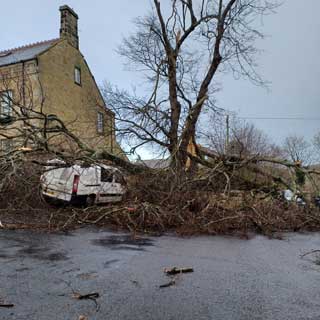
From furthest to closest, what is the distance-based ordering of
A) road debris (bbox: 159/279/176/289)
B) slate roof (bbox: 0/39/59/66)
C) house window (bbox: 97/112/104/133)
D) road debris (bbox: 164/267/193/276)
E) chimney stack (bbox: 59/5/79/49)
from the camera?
chimney stack (bbox: 59/5/79/49) < slate roof (bbox: 0/39/59/66) < house window (bbox: 97/112/104/133) < road debris (bbox: 164/267/193/276) < road debris (bbox: 159/279/176/289)

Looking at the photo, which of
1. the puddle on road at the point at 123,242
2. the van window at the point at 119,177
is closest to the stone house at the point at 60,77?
the van window at the point at 119,177

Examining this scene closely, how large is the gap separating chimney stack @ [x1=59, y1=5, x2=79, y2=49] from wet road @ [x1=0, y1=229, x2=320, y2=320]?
2081 centimetres

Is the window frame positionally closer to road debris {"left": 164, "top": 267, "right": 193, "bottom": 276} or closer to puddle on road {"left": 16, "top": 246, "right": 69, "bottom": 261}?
puddle on road {"left": 16, "top": 246, "right": 69, "bottom": 261}

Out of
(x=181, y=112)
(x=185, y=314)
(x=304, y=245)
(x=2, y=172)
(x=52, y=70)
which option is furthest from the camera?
(x=52, y=70)

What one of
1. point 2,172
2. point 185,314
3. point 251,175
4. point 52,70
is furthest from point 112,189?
point 52,70

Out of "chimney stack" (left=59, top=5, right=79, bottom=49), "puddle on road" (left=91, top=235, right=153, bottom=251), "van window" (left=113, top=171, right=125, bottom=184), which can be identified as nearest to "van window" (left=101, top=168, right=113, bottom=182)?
"van window" (left=113, top=171, right=125, bottom=184)

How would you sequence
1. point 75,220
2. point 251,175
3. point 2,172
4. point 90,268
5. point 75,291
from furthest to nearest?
point 251,175, point 2,172, point 75,220, point 90,268, point 75,291

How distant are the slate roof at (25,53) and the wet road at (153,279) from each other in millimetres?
16884

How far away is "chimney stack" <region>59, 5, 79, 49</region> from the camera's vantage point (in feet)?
80.0

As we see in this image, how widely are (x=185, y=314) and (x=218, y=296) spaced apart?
2.19ft

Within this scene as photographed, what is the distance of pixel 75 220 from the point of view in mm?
9047

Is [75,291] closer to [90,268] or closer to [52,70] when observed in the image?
[90,268]

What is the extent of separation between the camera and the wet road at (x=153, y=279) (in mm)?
3201

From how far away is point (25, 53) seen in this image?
22984 millimetres
